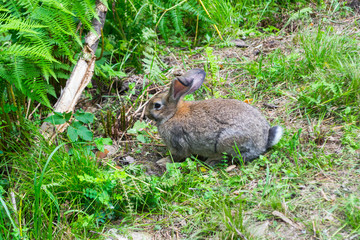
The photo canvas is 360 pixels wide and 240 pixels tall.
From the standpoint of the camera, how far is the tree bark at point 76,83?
14.5 feet

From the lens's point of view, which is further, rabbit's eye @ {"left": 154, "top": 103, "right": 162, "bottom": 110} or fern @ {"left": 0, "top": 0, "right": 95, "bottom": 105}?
rabbit's eye @ {"left": 154, "top": 103, "right": 162, "bottom": 110}

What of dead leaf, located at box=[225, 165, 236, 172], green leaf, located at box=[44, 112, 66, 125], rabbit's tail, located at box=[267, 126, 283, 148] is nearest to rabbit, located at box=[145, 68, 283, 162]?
rabbit's tail, located at box=[267, 126, 283, 148]

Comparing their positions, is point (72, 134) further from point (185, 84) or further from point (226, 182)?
point (226, 182)

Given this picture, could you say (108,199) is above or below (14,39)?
below

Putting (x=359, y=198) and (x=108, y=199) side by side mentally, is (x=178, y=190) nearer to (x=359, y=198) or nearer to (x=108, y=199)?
(x=108, y=199)

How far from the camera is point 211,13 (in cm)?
642

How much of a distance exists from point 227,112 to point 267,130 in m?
0.50

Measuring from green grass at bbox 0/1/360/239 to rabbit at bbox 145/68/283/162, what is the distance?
19 cm

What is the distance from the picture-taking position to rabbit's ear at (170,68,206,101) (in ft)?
15.7

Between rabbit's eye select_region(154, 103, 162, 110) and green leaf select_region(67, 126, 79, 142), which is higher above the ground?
green leaf select_region(67, 126, 79, 142)

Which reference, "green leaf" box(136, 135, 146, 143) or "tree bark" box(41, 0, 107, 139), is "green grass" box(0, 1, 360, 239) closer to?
"green leaf" box(136, 135, 146, 143)

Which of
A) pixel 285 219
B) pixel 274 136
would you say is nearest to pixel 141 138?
pixel 274 136

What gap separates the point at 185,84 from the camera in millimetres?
4781

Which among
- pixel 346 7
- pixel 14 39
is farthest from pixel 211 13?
pixel 14 39
